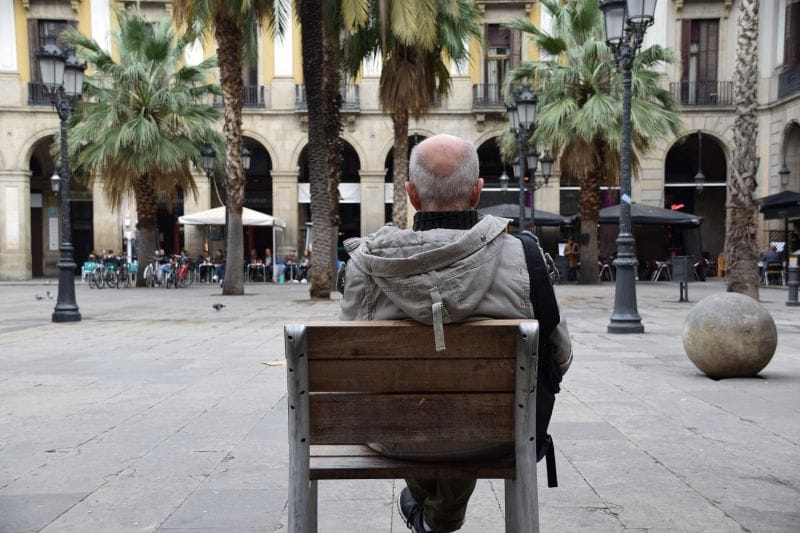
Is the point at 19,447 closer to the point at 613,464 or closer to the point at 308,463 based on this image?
the point at 308,463

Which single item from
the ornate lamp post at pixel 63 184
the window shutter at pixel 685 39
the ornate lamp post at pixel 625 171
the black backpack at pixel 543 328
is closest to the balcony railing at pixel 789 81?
the window shutter at pixel 685 39

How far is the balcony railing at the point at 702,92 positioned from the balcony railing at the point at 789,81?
2.73 meters

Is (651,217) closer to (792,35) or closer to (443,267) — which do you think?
(792,35)

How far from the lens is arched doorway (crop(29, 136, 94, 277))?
34.7 meters

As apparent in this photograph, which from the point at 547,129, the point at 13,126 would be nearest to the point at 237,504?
the point at 547,129

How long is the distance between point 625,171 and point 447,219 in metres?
9.44

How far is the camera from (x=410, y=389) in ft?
7.15

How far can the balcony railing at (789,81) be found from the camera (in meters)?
26.6

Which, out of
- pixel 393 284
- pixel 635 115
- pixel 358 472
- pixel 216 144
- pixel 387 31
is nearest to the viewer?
pixel 393 284

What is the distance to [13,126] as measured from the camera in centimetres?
3128

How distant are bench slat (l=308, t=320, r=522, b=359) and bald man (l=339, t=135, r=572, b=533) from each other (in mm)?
44

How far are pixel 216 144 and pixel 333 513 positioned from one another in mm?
23194

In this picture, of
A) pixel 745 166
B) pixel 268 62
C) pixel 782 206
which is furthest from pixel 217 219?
pixel 782 206

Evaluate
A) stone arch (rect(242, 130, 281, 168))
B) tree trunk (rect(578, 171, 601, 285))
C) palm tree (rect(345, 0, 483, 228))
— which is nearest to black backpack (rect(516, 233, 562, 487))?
palm tree (rect(345, 0, 483, 228))
